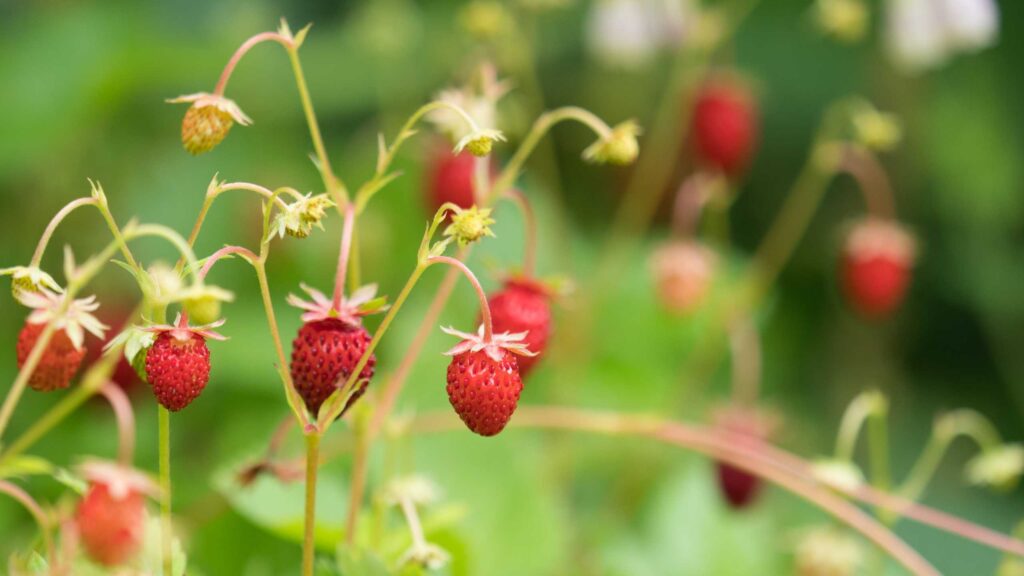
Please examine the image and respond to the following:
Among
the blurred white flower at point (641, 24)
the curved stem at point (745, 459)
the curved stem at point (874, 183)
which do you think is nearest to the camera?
the curved stem at point (745, 459)

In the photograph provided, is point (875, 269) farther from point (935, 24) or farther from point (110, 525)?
point (110, 525)

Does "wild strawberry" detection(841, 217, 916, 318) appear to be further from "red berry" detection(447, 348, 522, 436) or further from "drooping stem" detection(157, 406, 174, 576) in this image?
"drooping stem" detection(157, 406, 174, 576)

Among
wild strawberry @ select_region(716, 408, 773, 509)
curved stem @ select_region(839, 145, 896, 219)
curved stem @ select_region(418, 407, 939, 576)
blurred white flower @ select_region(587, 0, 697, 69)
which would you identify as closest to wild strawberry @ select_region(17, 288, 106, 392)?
curved stem @ select_region(418, 407, 939, 576)

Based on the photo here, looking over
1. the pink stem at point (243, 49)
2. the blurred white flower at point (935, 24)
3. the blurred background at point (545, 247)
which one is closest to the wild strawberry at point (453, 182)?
the blurred background at point (545, 247)

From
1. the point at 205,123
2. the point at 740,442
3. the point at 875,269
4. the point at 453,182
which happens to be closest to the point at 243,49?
the point at 205,123

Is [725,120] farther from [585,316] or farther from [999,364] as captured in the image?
[999,364]

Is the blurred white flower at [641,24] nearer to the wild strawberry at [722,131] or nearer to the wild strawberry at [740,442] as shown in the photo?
the wild strawberry at [722,131]

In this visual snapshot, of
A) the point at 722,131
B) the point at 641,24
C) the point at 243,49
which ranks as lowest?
the point at 243,49
